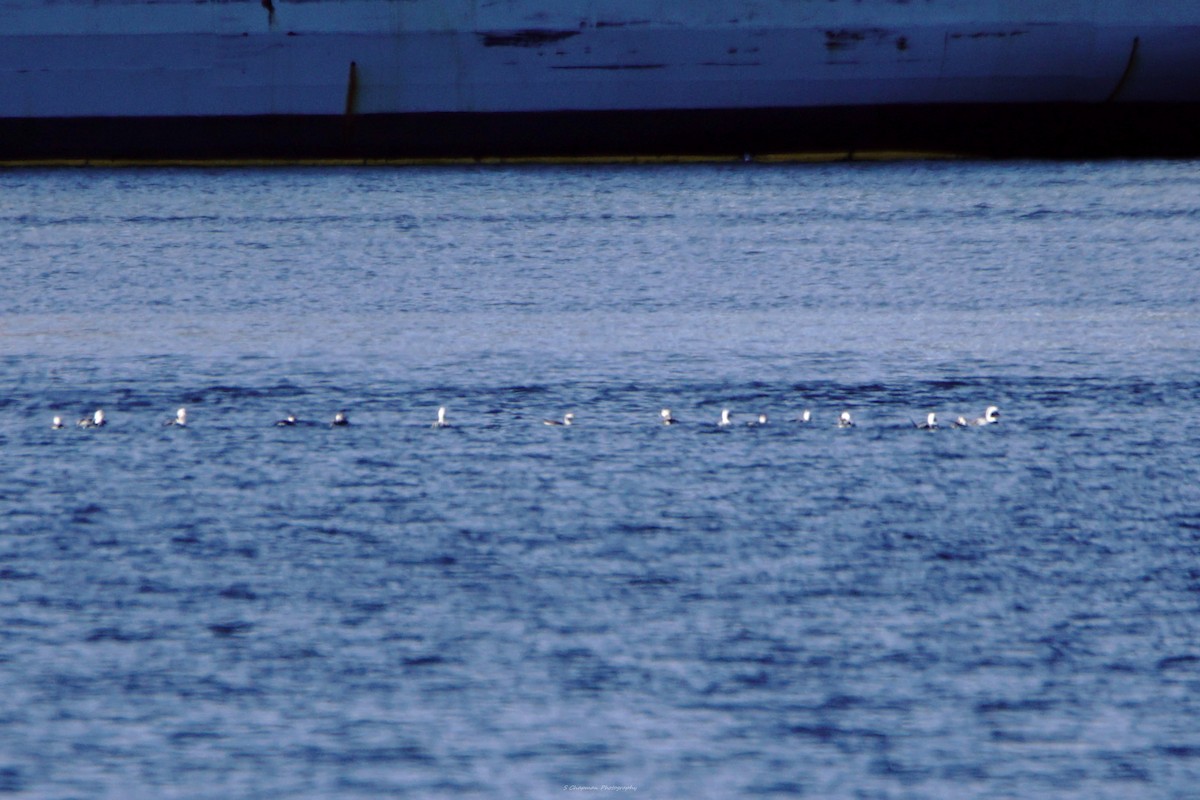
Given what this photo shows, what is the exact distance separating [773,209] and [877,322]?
60.3 ft

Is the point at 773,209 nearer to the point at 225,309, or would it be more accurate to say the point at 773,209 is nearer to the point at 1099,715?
the point at 225,309

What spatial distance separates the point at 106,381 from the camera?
17.2m

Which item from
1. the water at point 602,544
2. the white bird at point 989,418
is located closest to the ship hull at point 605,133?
the water at point 602,544

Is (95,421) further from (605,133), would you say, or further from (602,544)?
(605,133)

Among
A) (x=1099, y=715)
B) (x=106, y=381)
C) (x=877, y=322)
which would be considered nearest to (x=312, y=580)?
(x=1099, y=715)

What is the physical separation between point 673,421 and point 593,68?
28.8 metres

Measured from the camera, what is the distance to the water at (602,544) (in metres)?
7.45

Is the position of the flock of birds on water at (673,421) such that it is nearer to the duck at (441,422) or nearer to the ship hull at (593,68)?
the duck at (441,422)

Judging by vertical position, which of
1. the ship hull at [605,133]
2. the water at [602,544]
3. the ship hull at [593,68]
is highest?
the ship hull at [593,68]

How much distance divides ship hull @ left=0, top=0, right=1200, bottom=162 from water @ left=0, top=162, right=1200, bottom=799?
17963mm

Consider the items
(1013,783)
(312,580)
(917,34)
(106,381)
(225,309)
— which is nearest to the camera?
(1013,783)

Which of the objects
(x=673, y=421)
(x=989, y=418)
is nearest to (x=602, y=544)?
(x=673, y=421)

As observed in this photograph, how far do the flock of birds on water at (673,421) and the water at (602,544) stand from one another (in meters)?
0.13

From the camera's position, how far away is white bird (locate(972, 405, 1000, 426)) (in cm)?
1459
